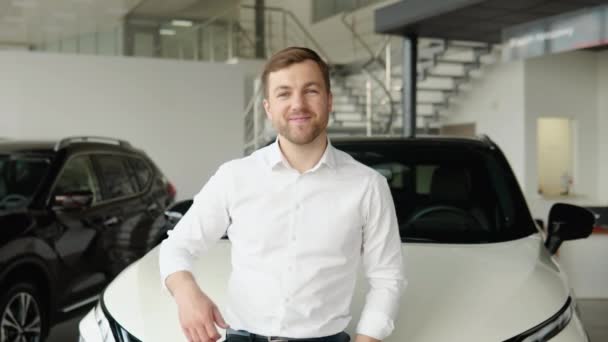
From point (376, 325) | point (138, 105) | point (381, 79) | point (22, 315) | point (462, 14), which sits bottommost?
point (22, 315)

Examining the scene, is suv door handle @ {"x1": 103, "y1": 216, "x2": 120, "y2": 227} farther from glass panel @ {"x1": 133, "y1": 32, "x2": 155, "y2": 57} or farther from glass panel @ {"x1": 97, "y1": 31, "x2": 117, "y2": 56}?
glass panel @ {"x1": 133, "y1": 32, "x2": 155, "y2": 57}

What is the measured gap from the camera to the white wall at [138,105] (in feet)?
34.6

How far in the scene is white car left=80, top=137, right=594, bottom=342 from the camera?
1852 mm

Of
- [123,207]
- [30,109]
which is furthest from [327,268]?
[30,109]

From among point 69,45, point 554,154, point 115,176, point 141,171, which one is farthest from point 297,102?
point 554,154

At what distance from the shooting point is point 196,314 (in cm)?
143

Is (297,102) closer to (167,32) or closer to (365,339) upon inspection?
(365,339)

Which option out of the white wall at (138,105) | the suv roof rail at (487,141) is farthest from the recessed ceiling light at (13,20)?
the suv roof rail at (487,141)

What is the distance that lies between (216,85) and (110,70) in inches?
66.5

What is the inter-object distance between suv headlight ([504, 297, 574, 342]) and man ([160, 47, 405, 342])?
47 cm

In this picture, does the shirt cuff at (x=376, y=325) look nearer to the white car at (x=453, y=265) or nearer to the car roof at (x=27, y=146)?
the white car at (x=453, y=265)

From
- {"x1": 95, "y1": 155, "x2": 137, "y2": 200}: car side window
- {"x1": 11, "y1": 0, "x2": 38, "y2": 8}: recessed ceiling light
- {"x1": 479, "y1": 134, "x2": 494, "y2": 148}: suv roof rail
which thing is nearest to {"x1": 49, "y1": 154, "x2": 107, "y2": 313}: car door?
{"x1": 95, "y1": 155, "x2": 137, "y2": 200}: car side window

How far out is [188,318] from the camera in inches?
56.7

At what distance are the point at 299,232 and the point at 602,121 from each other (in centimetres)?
1318
